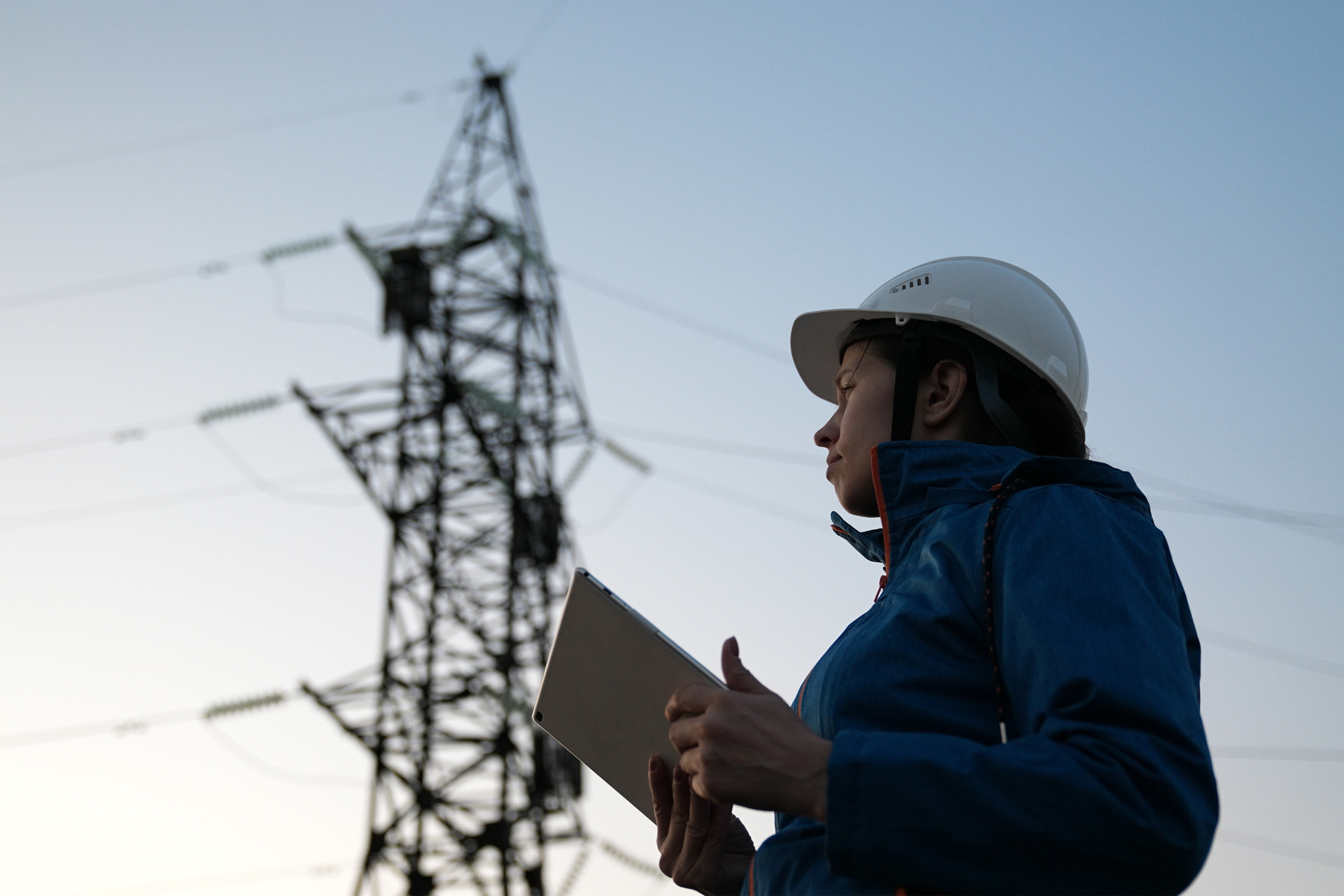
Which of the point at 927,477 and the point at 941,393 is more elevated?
the point at 941,393

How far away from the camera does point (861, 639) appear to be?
164cm

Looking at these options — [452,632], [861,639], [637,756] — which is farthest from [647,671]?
[452,632]

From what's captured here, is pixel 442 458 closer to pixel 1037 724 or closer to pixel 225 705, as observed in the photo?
pixel 225 705

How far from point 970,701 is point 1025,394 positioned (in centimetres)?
79

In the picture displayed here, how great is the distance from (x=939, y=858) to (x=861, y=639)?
41 centimetres

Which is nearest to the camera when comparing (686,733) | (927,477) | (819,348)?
(686,733)

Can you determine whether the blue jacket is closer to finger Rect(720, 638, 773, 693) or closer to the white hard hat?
finger Rect(720, 638, 773, 693)

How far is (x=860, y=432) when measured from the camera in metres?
2.02

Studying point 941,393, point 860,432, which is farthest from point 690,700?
point 941,393

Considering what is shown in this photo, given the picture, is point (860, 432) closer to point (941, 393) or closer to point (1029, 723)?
point (941, 393)

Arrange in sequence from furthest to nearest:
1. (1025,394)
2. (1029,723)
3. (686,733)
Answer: (1025,394) → (686,733) → (1029,723)

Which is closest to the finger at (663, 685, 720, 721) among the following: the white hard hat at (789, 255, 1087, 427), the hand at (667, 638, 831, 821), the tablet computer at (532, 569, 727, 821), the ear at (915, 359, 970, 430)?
the hand at (667, 638, 831, 821)

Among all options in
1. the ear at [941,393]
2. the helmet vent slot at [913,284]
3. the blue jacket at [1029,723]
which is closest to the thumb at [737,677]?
the blue jacket at [1029,723]

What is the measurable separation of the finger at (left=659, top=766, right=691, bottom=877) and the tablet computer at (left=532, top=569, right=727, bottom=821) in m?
0.06
